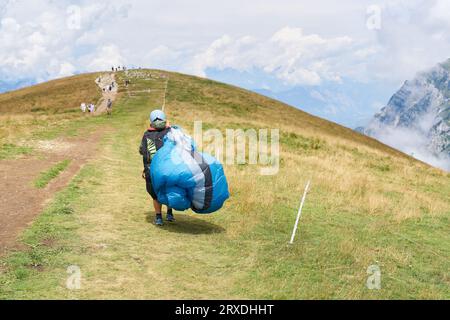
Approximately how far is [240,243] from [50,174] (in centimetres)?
795

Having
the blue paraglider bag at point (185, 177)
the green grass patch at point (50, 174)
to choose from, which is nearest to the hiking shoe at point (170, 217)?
the blue paraglider bag at point (185, 177)

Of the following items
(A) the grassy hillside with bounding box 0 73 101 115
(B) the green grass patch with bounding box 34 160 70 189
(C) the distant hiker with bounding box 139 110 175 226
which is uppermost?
(A) the grassy hillside with bounding box 0 73 101 115

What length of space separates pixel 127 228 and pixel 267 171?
1038 centimetres

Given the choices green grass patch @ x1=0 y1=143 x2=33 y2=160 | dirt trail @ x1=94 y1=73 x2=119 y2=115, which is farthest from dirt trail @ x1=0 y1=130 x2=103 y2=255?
dirt trail @ x1=94 y1=73 x2=119 y2=115

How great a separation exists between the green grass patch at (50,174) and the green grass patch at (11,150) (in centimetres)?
248

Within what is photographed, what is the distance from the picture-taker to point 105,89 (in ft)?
207

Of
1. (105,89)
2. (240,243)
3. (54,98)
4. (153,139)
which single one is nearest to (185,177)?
(153,139)

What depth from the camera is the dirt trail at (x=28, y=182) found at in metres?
9.39

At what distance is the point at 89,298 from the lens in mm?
6102

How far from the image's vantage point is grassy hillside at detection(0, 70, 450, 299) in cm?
691

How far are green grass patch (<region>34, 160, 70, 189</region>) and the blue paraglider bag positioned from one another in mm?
5231

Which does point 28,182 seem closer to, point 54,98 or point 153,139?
point 153,139

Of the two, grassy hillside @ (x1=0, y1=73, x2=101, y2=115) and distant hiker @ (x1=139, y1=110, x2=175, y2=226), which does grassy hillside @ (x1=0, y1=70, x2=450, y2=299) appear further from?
grassy hillside @ (x1=0, y1=73, x2=101, y2=115)

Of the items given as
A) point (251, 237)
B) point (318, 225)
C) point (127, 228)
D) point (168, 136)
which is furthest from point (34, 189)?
point (318, 225)
